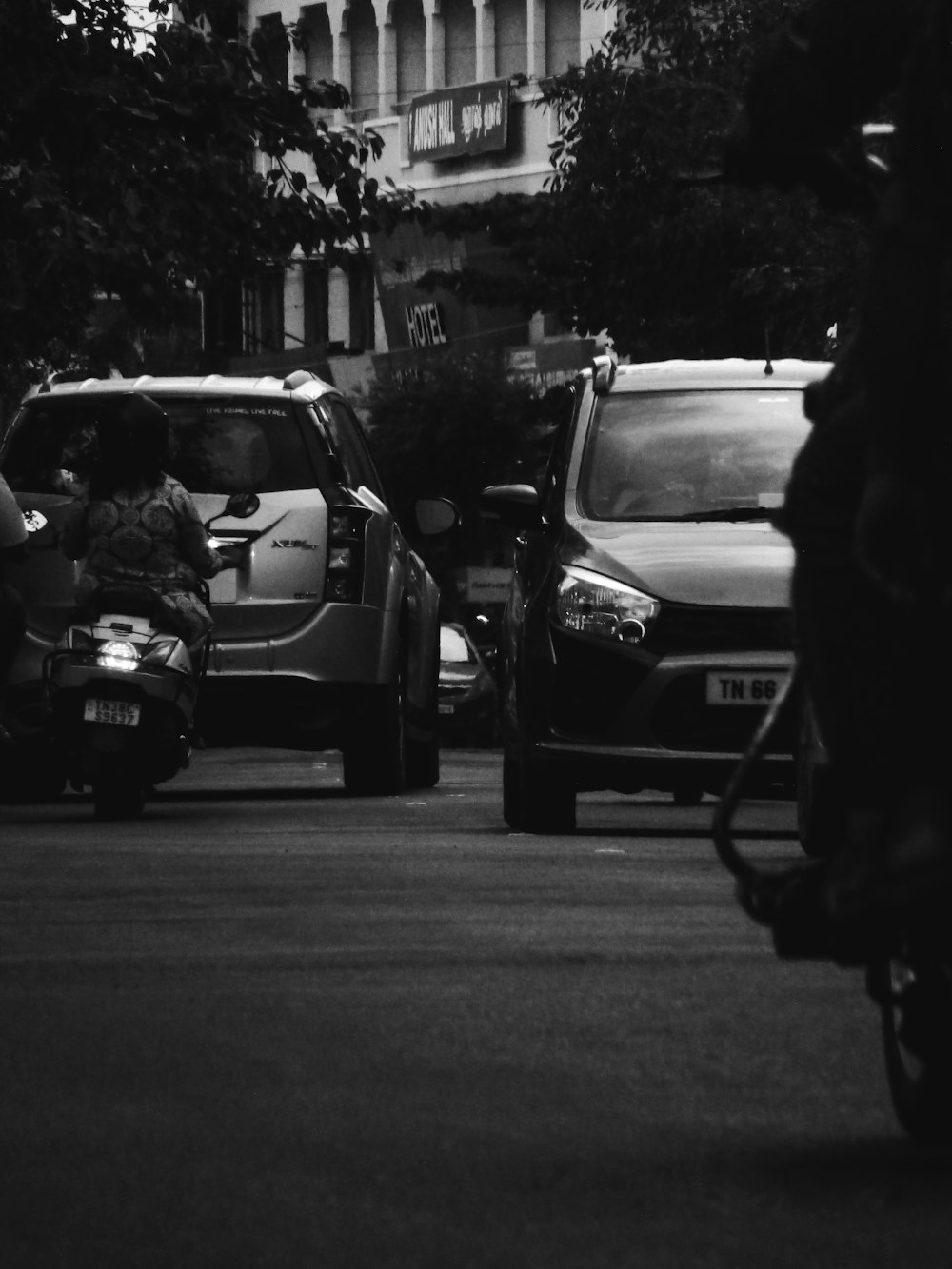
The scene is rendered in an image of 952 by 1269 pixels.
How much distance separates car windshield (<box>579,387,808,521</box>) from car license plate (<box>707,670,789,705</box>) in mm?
888

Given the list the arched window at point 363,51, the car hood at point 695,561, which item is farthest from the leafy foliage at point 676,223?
the arched window at point 363,51

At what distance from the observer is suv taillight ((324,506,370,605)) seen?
15.0 meters

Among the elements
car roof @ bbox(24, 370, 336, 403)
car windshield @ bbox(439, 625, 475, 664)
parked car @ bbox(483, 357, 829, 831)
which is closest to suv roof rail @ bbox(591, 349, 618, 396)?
parked car @ bbox(483, 357, 829, 831)

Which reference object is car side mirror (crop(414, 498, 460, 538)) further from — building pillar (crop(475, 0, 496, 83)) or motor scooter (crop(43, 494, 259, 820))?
building pillar (crop(475, 0, 496, 83))

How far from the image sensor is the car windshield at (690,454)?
1277cm

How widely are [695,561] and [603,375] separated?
1.34 meters

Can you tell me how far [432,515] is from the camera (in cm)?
1653

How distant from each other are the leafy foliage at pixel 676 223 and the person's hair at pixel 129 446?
1874 centimetres

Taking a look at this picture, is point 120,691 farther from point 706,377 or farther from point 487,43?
point 487,43

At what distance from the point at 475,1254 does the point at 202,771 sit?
17879 mm

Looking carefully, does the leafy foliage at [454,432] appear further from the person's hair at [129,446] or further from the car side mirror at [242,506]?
the person's hair at [129,446]

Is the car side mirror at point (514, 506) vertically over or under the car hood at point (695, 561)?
over

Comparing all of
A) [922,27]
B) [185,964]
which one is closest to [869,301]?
[922,27]

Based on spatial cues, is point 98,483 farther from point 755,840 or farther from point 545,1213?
point 545,1213
